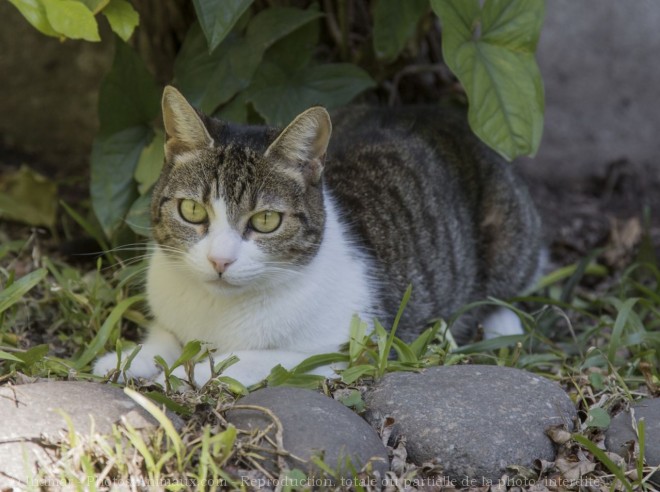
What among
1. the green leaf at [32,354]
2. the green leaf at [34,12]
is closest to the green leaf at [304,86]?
the green leaf at [34,12]

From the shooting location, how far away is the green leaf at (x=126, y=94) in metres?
3.12

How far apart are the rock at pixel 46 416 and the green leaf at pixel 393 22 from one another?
5.98 ft

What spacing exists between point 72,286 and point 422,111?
5.28ft

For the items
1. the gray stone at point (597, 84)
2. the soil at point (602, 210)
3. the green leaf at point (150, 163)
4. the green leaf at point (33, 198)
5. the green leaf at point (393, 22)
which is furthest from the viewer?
the gray stone at point (597, 84)

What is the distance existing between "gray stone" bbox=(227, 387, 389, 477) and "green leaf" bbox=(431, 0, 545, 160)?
3.77ft

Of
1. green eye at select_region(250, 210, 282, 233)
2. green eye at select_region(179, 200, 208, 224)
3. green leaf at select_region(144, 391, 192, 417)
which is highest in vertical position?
green eye at select_region(179, 200, 208, 224)

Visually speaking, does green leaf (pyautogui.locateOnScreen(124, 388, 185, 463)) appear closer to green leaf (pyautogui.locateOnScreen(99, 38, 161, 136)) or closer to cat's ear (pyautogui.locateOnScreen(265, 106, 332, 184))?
cat's ear (pyautogui.locateOnScreen(265, 106, 332, 184))

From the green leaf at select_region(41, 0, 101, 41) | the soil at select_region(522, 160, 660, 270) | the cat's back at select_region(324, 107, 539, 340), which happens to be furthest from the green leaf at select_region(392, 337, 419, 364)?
the soil at select_region(522, 160, 660, 270)

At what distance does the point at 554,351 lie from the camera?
3.06m

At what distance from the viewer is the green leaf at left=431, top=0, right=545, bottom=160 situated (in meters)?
2.82

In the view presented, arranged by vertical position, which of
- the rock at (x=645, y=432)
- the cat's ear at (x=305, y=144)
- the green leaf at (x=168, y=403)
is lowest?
the rock at (x=645, y=432)

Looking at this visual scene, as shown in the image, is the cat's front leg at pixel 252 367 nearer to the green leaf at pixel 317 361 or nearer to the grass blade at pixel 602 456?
the green leaf at pixel 317 361

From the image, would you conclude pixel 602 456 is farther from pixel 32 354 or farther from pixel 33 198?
pixel 33 198

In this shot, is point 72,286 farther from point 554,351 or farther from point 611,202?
point 611,202
